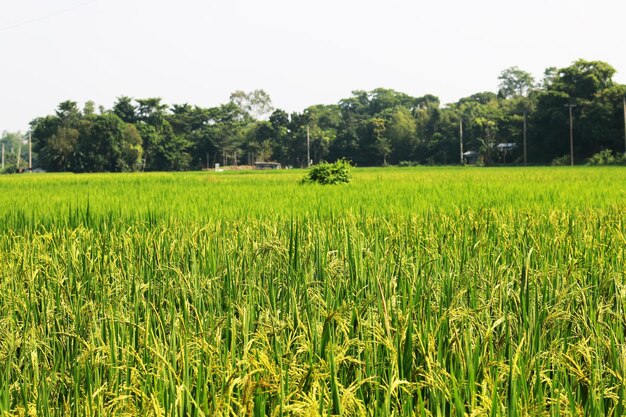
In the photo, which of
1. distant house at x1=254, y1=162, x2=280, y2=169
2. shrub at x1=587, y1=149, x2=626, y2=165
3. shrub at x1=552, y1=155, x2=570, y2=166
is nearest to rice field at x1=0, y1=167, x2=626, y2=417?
shrub at x1=587, y1=149, x2=626, y2=165

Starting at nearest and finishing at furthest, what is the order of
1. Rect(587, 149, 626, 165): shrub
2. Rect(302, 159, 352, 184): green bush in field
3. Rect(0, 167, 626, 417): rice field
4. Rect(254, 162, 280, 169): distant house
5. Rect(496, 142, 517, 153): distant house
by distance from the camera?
1. Rect(0, 167, 626, 417): rice field
2. Rect(302, 159, 352, 184): green bush in field
3. Rect(587, 149, 626, 165): shrub
4. Rect(496, 142, 517, 153): distant house
5. Rect(254, 162, 280, 169): distant house

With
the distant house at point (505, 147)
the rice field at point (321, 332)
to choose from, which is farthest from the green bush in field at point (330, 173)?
the distant house at point (505, 147)

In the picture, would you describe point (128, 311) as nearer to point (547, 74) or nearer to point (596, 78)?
point (596, 78)

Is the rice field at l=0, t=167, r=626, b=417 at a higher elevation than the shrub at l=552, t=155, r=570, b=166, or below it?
below

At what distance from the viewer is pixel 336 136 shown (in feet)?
209

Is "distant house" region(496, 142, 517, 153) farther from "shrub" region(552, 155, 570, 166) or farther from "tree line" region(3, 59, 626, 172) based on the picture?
"shrub" region(552, 155, 570, 166)

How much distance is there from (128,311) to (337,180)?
39.5 ft

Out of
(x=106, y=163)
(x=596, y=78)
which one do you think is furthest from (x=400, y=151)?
(x=106, y=163)

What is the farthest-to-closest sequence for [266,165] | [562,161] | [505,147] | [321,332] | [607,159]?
[266,165] → [505,147] → [562,161] → [607,159] → [321,332]

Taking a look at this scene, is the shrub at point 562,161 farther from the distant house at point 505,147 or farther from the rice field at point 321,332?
the rice field at point 321,332

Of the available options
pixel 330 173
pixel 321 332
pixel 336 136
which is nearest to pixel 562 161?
pixel 336 136

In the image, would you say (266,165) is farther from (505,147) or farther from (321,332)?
(321,332)

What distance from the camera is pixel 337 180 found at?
14438 mm

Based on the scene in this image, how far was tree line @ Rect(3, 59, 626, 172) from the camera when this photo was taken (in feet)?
145
